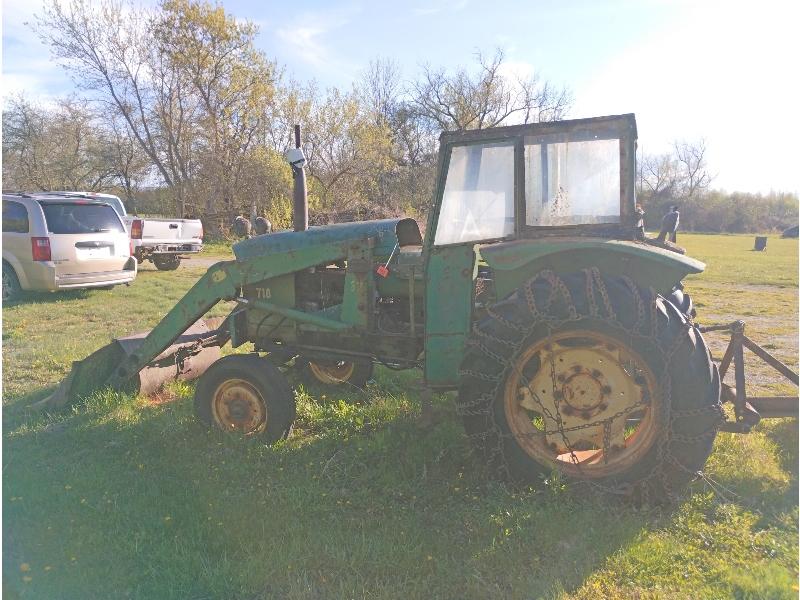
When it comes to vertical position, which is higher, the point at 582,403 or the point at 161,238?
the point at 161,238

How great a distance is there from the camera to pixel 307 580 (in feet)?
8.43

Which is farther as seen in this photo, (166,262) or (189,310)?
(166,262)

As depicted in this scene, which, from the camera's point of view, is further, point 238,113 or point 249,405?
point 238,113

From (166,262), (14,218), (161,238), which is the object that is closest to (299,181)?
(14,218)

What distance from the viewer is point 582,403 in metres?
3.21

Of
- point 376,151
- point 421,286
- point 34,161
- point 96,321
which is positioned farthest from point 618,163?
point 34,161

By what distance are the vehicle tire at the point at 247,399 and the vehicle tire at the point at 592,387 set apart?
4.64ft

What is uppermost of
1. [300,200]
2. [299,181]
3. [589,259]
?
[299,181]

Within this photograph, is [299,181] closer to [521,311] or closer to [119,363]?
[521,311]

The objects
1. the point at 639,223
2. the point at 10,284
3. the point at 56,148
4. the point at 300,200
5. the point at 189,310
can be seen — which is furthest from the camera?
the point at 56,148

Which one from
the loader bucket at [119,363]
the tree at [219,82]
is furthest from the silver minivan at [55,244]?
the tree at [219,82]

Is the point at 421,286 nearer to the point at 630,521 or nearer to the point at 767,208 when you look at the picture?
the point at 630,521

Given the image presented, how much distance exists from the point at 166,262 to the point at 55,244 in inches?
212

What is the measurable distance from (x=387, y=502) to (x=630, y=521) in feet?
4.26
